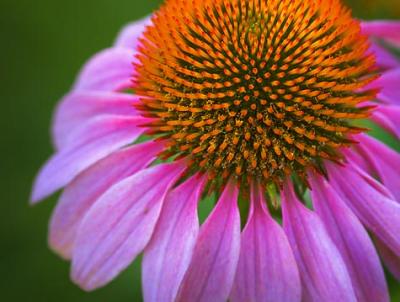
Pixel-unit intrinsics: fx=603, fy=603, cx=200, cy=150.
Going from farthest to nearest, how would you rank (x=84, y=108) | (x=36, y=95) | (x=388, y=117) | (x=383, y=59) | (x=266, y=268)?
(x=36, y=95) < (x=383, y=59) < (x=84, y=108) < (x=388, y=117) < (x=266, y=268)

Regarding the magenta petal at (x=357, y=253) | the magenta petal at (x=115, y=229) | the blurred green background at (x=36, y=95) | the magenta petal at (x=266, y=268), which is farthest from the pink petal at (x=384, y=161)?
the blurred green background at (x=36, y=95)

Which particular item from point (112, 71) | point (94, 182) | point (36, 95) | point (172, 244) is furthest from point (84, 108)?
point (36, 95)

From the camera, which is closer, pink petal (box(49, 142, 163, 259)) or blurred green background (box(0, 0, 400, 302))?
pink petal (box(49, 142, 163, 259))

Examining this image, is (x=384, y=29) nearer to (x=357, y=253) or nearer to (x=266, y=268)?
(x=357, y=253)

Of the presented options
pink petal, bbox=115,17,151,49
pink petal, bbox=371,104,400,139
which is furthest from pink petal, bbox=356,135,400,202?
pink petal, bbox=115,17,151,49

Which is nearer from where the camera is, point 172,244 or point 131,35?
point 172,244

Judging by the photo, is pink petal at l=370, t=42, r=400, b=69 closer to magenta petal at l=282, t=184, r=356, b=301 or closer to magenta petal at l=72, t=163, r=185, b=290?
magenta petal at l=282, t=184, r=356, b=301

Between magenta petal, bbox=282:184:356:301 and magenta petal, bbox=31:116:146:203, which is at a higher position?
magenta petal, bbox=31:116:146:203

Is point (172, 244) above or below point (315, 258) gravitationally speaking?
above
